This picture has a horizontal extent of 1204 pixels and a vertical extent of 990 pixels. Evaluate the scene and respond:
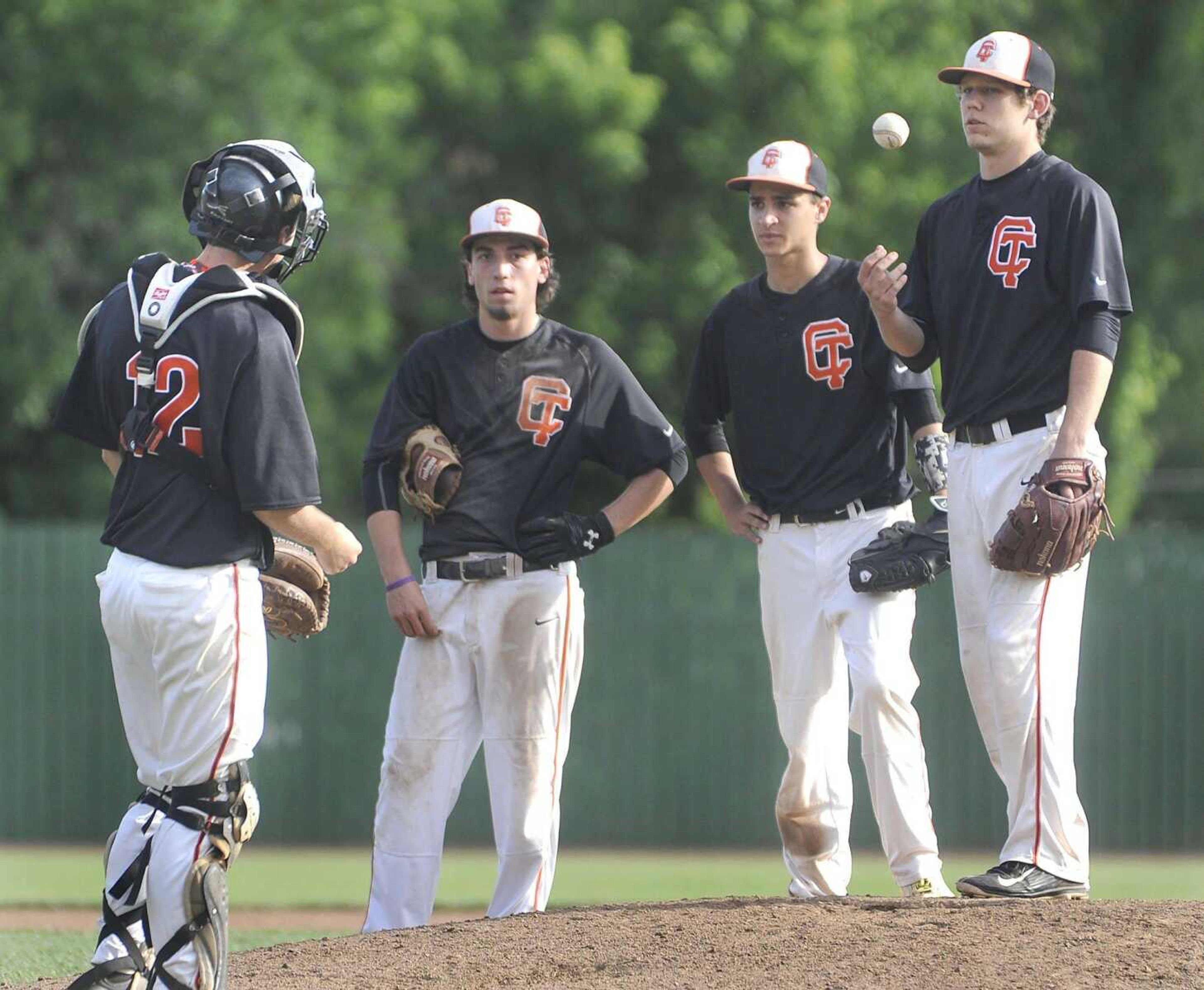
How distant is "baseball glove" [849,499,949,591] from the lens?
19.9 feet

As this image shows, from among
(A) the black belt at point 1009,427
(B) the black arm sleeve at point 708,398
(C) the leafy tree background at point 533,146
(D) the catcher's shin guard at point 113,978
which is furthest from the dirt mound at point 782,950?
(C) the leafy tree background at point 533,146

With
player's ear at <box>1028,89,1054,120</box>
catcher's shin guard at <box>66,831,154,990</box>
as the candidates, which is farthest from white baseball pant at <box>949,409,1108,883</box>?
catcher's shin guard at <box>66,831,154,990</box>

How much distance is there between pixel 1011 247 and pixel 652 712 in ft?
28.8

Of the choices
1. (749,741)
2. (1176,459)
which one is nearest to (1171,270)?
(1176,459)

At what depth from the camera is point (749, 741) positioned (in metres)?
13.9

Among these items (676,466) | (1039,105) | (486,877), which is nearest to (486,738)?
(676,466)

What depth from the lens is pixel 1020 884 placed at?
210 inches

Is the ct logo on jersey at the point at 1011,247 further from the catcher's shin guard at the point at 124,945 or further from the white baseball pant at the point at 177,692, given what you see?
the catcher's shin guard at the point at 124,945

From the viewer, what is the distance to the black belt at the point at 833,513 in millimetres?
6359

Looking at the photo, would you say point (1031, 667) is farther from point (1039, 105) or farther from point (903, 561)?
point (1039, 105)

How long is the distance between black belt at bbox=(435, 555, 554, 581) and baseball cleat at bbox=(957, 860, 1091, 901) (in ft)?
6.17

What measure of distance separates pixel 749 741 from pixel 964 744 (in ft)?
5.34

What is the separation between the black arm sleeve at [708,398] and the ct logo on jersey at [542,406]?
0.56m

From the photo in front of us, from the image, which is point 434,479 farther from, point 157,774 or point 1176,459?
point 1176,459
